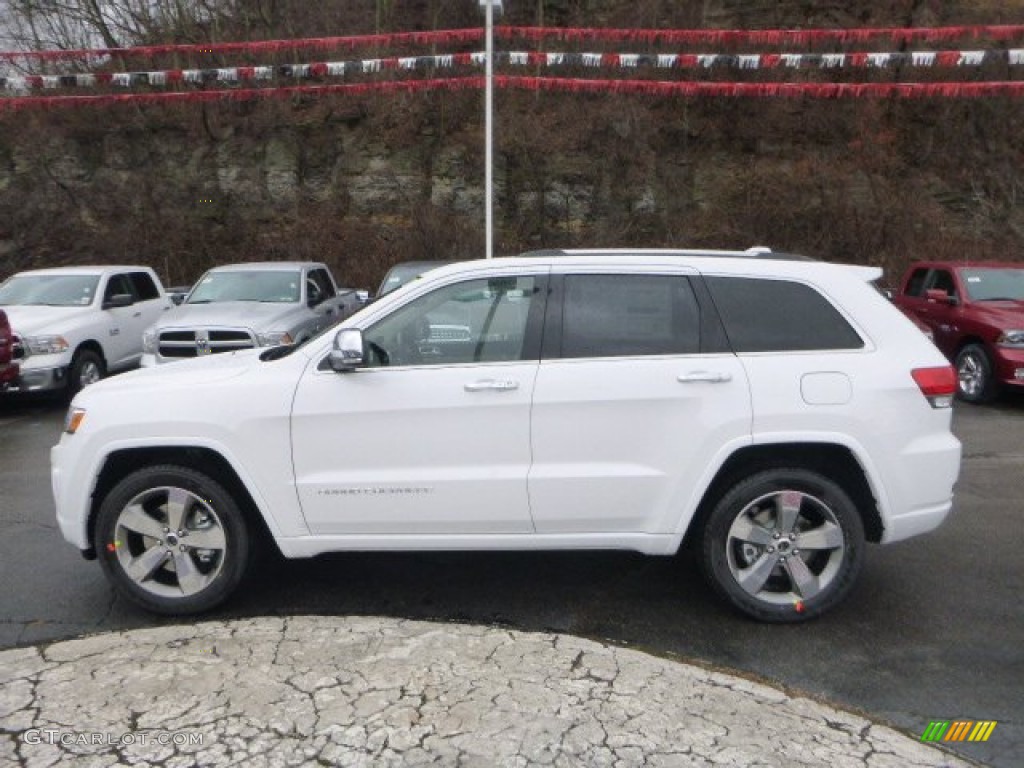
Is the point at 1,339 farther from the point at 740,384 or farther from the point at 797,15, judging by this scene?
the point at 797,15

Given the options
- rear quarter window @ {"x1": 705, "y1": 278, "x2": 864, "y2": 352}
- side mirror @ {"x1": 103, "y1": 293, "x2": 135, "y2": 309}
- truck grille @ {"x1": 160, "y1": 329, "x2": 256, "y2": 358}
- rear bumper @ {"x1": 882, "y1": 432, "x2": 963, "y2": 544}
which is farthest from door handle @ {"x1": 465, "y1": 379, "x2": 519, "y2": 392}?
side mirror @ {"x1": 103, "y1": 293, "x2": 135, "y2": 309}

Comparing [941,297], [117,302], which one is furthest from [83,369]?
[941,297]

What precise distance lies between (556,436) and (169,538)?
203 centimetres

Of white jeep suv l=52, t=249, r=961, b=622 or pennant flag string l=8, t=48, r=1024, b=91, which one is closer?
white jeep suv l=52, t=249, r=961, b=622

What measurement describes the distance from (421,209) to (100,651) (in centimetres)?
2010

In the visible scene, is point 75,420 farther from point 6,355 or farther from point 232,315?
point 6,355

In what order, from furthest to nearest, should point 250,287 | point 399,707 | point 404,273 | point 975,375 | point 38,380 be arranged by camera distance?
point 404,273
point 250,287
point 975,375
point 38,380
point 399,707

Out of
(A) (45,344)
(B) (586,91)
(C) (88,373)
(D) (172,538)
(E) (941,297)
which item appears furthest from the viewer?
(B) (586,91)

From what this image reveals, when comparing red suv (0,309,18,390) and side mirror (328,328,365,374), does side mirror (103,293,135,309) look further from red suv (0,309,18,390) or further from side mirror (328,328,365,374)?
side mirror (328,328,365,374)

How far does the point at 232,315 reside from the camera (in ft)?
33.0

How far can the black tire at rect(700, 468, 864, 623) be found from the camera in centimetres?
411

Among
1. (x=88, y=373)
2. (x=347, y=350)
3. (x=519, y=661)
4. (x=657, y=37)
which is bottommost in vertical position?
(x=88, y=373)

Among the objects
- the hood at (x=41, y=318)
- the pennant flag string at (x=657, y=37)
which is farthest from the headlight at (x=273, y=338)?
the pennant flag string at (x=657, y=37)

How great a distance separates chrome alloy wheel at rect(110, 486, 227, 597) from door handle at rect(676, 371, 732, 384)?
242cm
